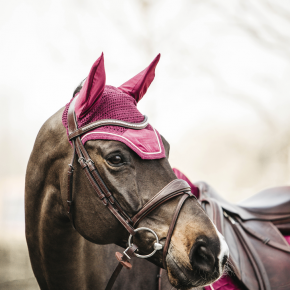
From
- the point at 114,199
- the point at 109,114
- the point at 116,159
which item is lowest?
the point at 114,199

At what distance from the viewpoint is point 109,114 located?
3.18ft

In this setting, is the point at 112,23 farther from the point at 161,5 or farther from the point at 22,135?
the point at 22,135

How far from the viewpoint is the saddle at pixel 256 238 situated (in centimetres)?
126

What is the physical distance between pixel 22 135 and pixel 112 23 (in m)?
2.34

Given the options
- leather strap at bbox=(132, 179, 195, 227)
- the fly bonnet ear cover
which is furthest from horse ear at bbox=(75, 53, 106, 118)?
leather strap at bbox=(132, 179, 195, 227)

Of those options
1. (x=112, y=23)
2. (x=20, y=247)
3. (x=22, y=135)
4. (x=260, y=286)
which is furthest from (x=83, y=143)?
(x=112, y=23)

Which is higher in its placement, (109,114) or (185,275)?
(109,114)

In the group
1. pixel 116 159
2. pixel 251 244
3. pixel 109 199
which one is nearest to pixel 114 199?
pixel 109 199

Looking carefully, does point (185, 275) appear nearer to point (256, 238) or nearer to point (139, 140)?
point (139, 140)

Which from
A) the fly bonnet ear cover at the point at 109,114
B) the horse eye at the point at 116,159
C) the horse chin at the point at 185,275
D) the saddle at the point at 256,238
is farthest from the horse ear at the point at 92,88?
the saddle at the point at 256,238

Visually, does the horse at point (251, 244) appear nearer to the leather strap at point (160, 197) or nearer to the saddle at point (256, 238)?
the saddle at point (256, 238)

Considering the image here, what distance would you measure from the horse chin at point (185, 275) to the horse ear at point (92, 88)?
62 cm

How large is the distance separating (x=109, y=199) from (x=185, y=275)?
1.18ft

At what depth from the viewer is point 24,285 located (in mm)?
2600
